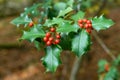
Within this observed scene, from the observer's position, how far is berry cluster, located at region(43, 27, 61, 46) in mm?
2197

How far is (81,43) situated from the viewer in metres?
2.16

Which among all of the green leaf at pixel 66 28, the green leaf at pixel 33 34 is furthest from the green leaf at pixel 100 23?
the green leaf at pixel 33 34

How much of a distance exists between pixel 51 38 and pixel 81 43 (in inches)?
8.2

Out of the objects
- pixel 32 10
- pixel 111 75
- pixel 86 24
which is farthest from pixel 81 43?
pixel 111 75

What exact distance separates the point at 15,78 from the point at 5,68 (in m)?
0.35

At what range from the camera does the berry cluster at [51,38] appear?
2197mm

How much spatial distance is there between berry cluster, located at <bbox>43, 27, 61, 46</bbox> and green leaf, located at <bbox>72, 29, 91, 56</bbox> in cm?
13

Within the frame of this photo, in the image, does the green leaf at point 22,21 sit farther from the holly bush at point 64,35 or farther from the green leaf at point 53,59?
the green leaf at point 53,59

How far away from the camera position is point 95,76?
5633 millimetres

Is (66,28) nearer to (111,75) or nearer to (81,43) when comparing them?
(81,43)

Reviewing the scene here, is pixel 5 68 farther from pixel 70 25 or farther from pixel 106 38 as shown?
pixel 70 25

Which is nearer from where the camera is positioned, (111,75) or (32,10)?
(32,10)

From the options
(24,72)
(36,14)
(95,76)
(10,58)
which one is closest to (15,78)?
(24,72)

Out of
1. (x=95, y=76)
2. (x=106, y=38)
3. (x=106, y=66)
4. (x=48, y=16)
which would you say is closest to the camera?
(x=48, y=16)
